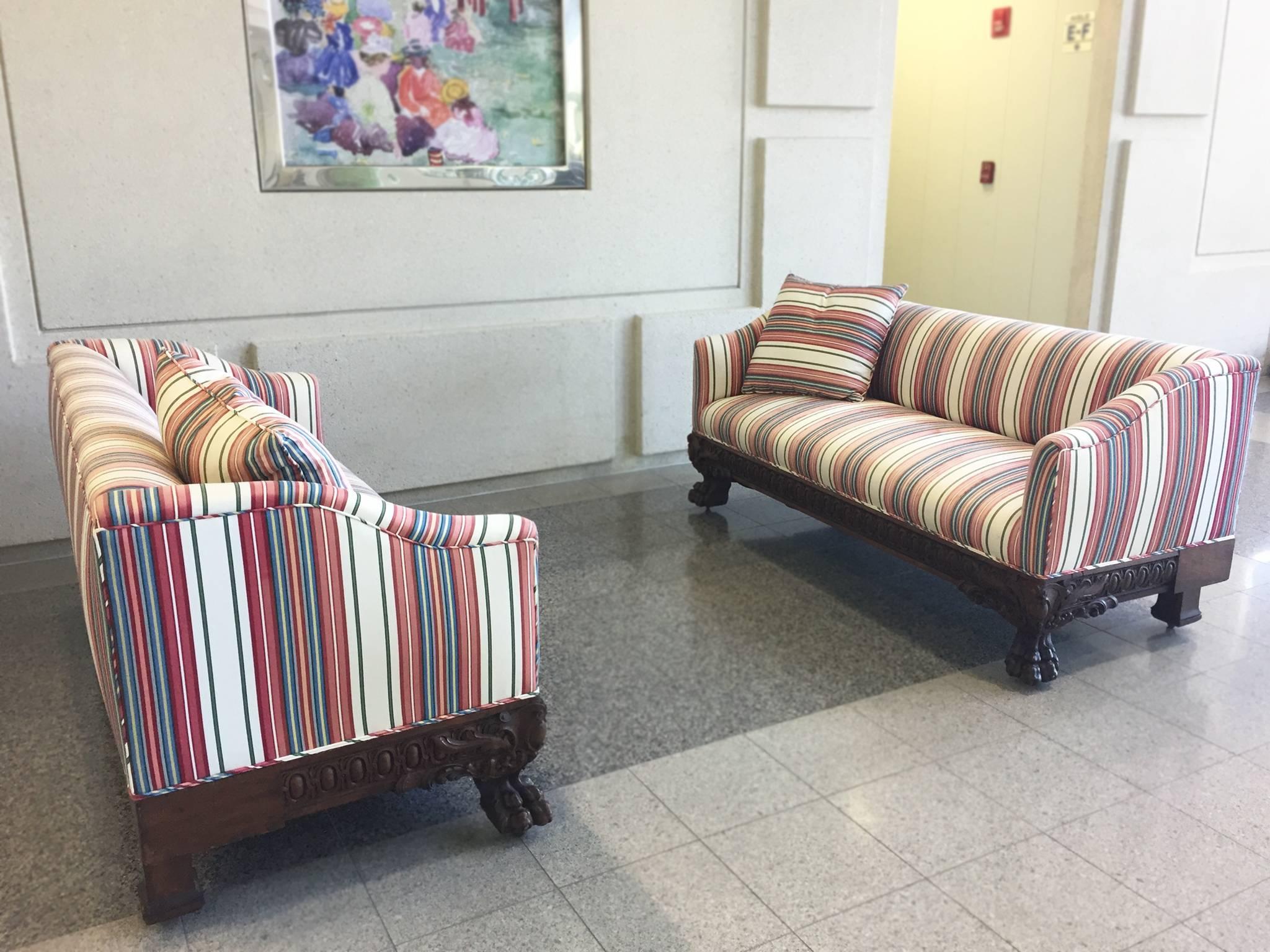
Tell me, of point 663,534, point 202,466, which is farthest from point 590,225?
point 202,466

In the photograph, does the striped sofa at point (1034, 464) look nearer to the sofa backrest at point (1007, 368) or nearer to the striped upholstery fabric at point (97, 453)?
the sofa backrest at point (1007, 368)

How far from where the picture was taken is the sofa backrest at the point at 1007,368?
3049mm

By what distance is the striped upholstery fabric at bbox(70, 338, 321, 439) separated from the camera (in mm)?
3002

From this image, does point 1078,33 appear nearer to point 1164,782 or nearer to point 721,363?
point 721,363

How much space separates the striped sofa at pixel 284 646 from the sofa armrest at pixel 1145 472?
1322mm

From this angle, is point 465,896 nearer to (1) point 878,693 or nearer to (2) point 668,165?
(1) point 878,693

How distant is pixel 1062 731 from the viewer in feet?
8.19

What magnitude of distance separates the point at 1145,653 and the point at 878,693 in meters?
0.82

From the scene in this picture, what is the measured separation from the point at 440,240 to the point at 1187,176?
4.20 meters

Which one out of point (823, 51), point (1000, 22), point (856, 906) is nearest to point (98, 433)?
point (856, 906)

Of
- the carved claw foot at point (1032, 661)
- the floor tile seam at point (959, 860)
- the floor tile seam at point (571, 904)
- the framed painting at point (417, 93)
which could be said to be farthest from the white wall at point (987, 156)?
the floor tile seam at point (571, 904)

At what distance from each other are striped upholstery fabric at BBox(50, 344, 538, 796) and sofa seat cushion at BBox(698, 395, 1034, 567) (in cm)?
131

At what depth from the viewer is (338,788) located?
1.92m

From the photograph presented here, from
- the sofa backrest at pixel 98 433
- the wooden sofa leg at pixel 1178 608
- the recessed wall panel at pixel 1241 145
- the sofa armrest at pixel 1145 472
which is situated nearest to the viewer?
the sofa backrest at pixel 98 433
